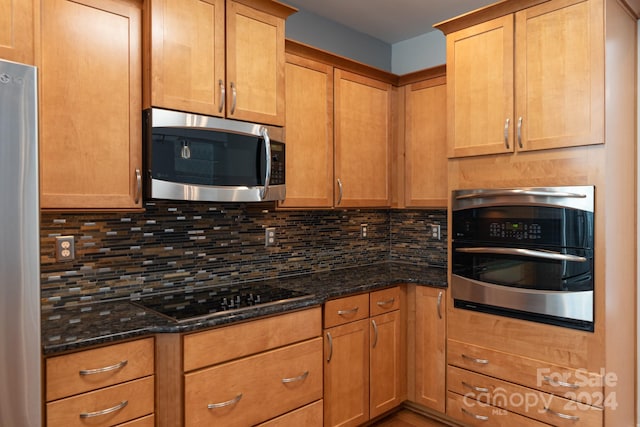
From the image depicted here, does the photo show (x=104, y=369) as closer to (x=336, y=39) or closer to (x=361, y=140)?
(x=361, y=140)

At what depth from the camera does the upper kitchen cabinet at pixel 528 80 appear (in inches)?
82.4

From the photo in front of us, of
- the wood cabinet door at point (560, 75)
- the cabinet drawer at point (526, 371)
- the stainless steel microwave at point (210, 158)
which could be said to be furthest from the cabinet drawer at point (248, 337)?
the wood cabinet door at point (560, 75)

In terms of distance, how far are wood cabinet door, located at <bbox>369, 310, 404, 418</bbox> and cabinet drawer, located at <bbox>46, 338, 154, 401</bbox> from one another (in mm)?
1389

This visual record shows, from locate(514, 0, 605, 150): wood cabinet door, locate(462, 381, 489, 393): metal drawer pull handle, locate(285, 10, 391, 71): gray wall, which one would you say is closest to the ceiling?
locate(285, 10, 391, 71): gray wall

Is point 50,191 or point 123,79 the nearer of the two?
point 50,191

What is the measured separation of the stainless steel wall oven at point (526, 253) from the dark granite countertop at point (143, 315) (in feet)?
0.95

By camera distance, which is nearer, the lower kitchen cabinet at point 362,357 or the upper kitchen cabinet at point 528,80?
the upper kitchen cabinet at point 528,80

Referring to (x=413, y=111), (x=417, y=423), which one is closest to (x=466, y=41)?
(x=413, y=111)

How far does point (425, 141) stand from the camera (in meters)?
3.12

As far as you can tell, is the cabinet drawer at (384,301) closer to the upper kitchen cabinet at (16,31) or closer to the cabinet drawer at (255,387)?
the cabinet drawer at (255,387)

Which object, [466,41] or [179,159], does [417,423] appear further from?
[466,41]

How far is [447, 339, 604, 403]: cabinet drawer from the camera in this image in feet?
6.93

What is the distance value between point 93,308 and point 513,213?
2.18 m

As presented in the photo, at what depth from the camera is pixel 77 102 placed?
5.98 ft
